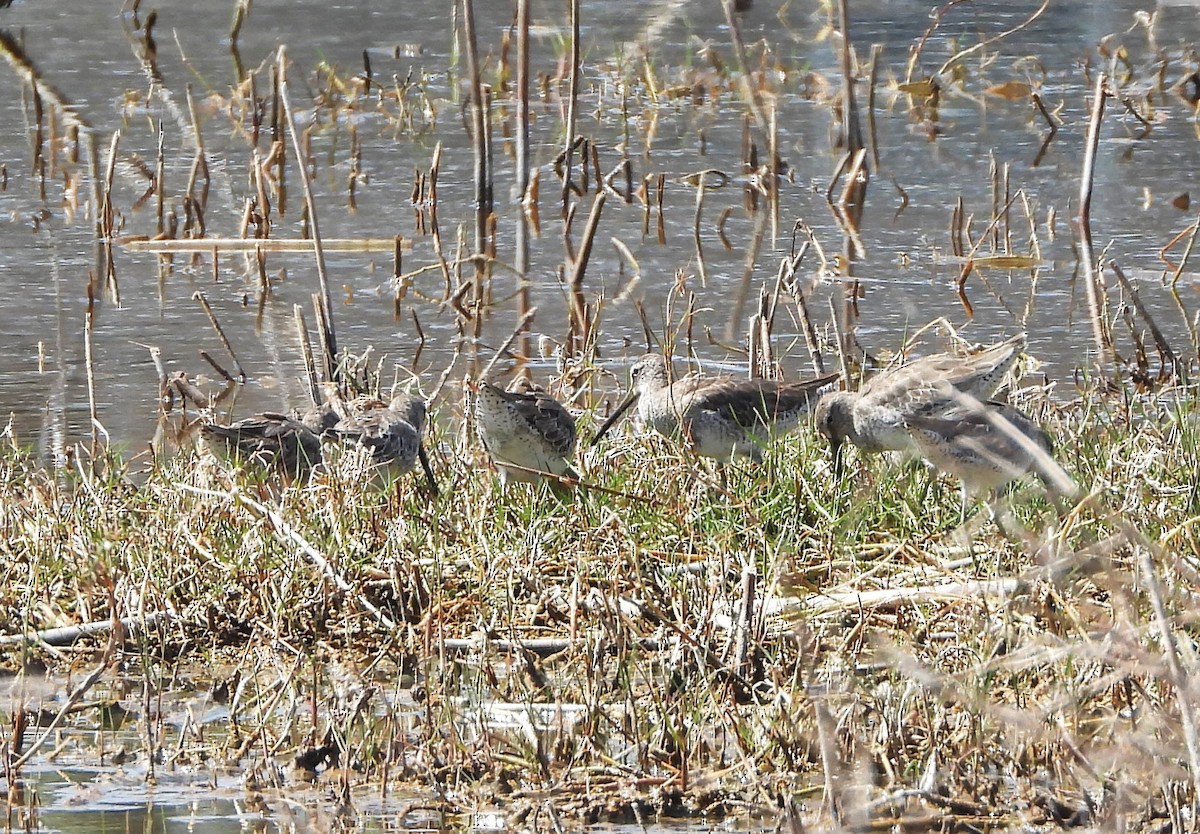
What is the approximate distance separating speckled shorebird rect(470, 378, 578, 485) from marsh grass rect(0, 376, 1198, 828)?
0.12 meters

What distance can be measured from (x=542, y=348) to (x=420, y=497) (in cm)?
232

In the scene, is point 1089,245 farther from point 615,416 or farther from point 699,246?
point 615,416

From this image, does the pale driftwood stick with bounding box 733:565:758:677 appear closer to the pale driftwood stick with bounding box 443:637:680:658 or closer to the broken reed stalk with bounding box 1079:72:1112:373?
the pale driftwood stick with bounding box 443:637:680:658

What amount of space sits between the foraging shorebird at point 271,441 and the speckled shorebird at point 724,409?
3.38 ft

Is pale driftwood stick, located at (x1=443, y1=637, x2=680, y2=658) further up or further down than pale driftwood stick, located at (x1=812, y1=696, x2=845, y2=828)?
further down

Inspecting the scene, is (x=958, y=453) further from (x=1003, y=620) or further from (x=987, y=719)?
(x=987, y=719)

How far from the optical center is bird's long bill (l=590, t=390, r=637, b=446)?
6.93 meters

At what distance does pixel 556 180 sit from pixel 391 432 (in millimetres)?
6361

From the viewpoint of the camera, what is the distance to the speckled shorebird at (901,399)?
6242 mm

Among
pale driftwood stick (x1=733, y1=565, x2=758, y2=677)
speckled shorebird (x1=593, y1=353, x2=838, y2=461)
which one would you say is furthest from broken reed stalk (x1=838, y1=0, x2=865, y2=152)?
pale driftwood stick (x1=733, y1=565, x2=758, y2=677)

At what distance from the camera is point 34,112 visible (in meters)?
14.5

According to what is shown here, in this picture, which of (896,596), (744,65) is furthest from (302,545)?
(744,65)

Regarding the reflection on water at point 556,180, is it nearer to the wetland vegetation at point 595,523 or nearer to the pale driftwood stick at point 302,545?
the wetland vegetation at point 595,523

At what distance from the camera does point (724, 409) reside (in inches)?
259
